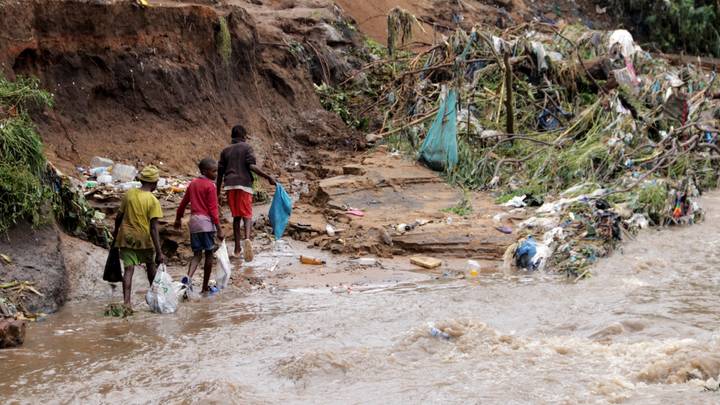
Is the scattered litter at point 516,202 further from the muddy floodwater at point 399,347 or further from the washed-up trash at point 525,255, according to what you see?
the muddy floodwater at point 399,347

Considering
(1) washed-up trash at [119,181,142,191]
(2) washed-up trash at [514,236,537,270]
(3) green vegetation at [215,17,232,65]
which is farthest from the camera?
(3) green vegetation at [215,17,232,65]

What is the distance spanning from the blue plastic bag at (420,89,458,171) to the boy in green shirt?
5924mm

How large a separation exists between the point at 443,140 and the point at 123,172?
458 cm

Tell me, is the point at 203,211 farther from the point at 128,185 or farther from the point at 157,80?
the point at 157,80

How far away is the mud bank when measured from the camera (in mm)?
10070

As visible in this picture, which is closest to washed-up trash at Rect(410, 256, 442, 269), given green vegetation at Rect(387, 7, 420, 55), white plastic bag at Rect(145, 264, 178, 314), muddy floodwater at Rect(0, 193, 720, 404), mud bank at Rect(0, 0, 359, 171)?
muddy floodwater at Rect(0, 193, 720, 404)

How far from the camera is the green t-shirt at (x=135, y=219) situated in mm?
6934

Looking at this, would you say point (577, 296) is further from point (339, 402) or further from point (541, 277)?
point (339, 402)

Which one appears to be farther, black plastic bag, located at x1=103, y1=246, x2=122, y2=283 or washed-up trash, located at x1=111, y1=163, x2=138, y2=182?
washed-up trash, located at x1=111, y1=163, x2=138, y2=182

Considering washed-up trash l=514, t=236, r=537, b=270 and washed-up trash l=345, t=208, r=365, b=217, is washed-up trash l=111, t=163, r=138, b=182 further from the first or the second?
washed-up trash l=514, t=236, r=537, b=270

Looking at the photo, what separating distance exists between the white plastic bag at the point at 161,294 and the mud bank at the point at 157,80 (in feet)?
11.0

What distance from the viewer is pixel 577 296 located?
7.73m

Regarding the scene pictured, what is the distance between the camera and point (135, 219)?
694 centimetres

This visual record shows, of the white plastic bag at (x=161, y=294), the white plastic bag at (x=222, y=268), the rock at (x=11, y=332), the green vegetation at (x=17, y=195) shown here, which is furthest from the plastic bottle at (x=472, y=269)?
the rock at (x=11, y=332)
